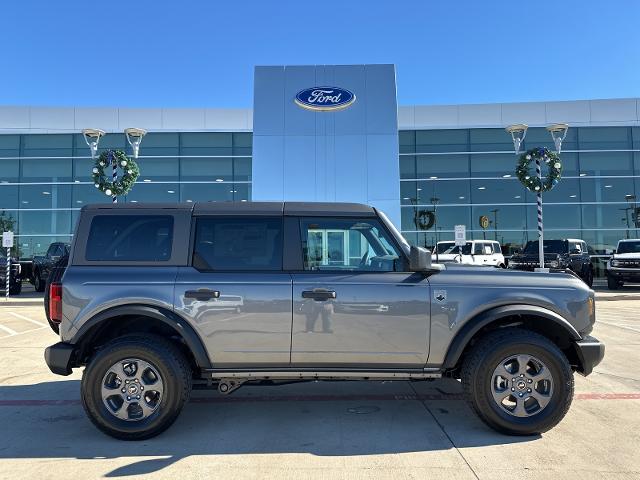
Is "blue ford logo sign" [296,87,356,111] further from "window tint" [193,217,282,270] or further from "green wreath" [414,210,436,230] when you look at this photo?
"window tint" [193,217,282,270]

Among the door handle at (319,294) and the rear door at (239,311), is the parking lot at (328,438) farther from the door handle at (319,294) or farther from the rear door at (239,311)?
the door handle at (319,294)

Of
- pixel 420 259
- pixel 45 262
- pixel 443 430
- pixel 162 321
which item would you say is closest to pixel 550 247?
pixel 443 430

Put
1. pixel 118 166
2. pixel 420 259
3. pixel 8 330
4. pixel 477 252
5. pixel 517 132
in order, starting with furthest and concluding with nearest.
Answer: pixel 517 132 < pixel 477 252 < pixel 118 166 < pixel 8 330 < pixel 420 259

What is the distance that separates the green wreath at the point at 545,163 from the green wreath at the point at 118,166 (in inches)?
563

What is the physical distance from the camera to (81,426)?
177 inches

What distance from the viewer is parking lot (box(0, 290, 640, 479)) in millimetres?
3553

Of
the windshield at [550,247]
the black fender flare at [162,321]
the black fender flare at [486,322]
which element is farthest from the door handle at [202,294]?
the windshield at [550,247]

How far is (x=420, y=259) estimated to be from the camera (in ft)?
13.3

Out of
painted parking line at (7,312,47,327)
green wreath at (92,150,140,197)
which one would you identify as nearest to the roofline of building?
green wreath at (92,150,140,197)

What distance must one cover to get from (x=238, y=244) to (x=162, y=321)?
886mm

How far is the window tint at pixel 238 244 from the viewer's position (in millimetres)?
4230

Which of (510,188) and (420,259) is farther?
(510,188)

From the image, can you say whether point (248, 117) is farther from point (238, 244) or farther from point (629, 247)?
point (238, 244)

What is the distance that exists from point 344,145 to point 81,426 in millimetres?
15665
